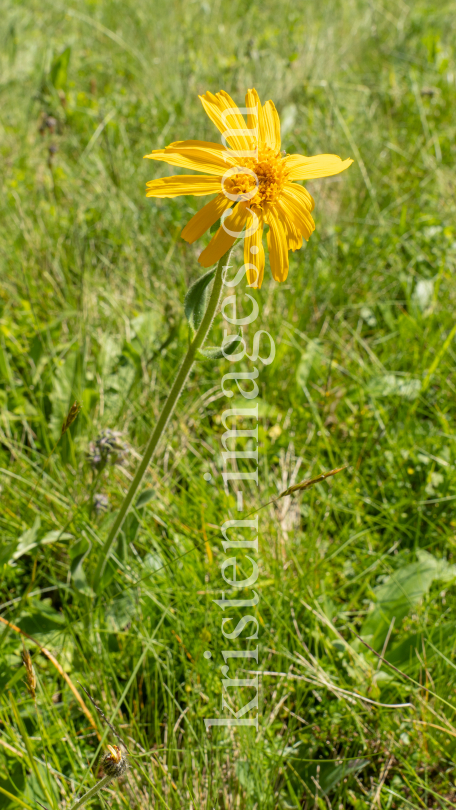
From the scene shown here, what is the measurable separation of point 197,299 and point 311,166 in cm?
33

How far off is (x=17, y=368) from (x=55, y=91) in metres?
1.93

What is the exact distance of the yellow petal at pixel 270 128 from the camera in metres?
1.06

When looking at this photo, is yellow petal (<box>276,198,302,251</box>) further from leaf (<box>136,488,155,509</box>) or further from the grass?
leaf (<box>136,488,155,509</box>)

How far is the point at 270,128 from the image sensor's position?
1073mm

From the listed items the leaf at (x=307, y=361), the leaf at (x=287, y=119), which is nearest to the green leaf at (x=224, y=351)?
the leaf at (x=307, y=361)

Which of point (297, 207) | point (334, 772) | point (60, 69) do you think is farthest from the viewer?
point (60, 69)

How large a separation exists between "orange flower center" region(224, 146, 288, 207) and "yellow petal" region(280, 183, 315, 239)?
3 cm

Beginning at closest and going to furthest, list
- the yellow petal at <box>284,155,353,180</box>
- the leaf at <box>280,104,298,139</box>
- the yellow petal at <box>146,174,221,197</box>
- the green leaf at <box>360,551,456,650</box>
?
the yellow petal at <box>146,174,221,197</box> < the yellow petal at <box>284,155,353,180</box> < the green leaf at <box>360,551,456,650</box> < the leaf at <box>280,104,298,139</box>

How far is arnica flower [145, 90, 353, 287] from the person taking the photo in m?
0.95

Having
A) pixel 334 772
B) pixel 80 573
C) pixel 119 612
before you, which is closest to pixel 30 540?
pixel 80 573

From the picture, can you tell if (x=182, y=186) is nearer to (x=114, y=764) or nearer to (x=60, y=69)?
(x=114, y=764)

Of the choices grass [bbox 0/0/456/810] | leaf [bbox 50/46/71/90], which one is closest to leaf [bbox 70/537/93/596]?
grass [bbox 0/0/456/810]

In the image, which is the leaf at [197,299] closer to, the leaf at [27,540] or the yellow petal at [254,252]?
the yellow petal at [254,252]

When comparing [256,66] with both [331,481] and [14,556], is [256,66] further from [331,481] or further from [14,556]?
[14,556]
